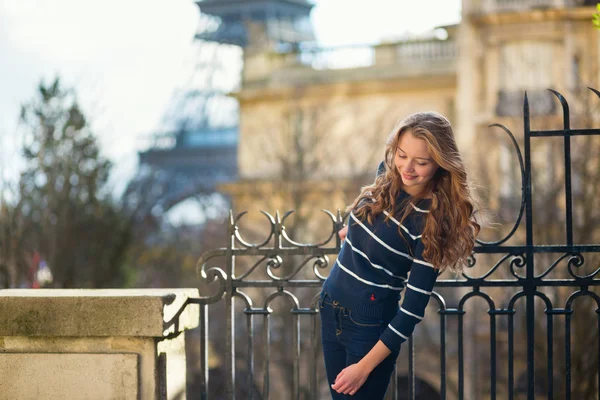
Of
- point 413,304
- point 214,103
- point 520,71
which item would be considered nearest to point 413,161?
point 413,304

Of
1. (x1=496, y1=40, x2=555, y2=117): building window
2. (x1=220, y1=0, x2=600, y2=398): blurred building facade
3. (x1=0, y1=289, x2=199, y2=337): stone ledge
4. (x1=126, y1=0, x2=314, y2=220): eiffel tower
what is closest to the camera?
(x1=0, y1=289, x2=199, y2=337): stone ledge

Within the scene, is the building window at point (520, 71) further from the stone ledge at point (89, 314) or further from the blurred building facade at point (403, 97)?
the stone ledge at point (89, 314)

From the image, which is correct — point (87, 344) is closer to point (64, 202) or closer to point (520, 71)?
point (64, 202)

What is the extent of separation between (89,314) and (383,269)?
4.47ft

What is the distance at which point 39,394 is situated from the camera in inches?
150

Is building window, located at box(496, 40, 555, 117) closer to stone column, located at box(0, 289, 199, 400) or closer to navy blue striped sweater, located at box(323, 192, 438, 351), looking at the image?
stone column, located at box(0, 289, 199, 400)

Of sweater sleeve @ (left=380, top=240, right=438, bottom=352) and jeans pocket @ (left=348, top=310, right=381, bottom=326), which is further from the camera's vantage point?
jeans pocket @ (left=348, top=310, right=381, bottom=326)

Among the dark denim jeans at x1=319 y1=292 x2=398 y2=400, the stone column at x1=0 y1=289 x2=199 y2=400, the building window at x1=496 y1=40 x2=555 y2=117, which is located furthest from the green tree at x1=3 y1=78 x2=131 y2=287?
the building window at x1=496 y1=40 x2=555 y2=117

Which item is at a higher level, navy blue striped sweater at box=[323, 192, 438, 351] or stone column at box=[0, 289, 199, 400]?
navy blue striped sweater at box=[323, 192, 438, 351]

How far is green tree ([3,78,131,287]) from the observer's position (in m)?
14.4

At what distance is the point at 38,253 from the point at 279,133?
10.6 metres

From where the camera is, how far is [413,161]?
317 cm

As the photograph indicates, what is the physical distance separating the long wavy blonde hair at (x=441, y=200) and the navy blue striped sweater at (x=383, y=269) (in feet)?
0.13

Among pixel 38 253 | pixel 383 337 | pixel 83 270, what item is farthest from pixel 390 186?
pixel 83 270
